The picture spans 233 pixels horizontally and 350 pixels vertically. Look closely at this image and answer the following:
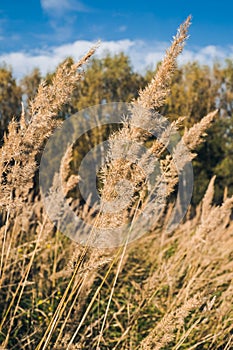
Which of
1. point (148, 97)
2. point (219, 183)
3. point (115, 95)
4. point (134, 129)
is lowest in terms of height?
point (219, 183)

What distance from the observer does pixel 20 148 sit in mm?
1712

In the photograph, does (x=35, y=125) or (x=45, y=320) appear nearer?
(x=35, y=125)

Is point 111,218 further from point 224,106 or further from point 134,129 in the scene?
point 224,106

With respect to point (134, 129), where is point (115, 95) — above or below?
above

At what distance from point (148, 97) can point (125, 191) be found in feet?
1.21

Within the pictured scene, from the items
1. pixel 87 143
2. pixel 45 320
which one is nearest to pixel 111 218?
pixel 45 320

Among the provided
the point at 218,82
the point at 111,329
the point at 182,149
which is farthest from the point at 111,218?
the point at 218,82


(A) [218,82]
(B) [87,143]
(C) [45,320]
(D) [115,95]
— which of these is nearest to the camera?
(C) [45,320]

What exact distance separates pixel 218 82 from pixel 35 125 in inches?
Result: 917

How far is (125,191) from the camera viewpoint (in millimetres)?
1686

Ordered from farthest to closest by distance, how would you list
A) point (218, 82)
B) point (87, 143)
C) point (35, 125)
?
point (218, 82) → point (87, 143) → point (35, 125)

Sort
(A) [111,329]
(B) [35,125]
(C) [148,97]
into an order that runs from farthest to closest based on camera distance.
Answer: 1. (A) [111,329]
2. (B) [35,125]
3. (C) [148,97]

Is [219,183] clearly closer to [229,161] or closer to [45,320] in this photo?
[229,161]

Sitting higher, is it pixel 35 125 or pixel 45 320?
pixel 35 125
